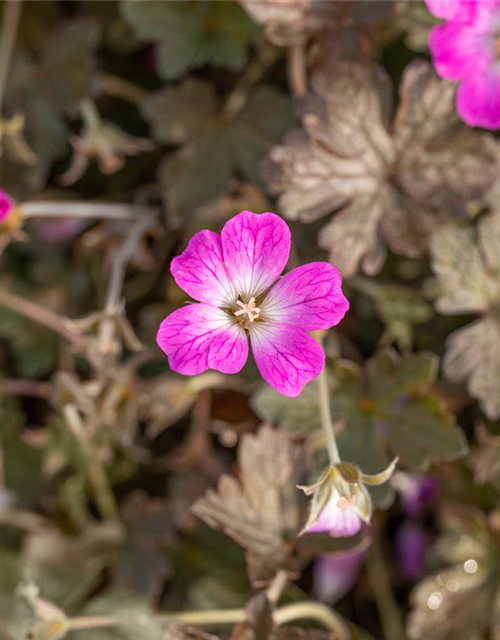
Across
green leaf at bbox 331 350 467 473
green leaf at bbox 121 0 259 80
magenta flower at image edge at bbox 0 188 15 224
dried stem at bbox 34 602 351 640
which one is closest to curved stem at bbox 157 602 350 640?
dried stem at bbox 34 602 351 640

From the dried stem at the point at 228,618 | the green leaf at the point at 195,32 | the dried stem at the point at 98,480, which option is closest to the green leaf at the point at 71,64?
the green leaf at the point at 195,32

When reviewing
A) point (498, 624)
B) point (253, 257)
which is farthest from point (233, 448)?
point (253, 257)

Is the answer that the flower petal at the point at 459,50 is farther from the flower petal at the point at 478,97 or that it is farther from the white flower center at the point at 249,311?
the white flower center at the point at 249,311

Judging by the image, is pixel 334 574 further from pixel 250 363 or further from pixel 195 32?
pixel 195 32

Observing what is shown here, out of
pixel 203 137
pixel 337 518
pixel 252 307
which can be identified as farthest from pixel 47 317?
pixel 337 518

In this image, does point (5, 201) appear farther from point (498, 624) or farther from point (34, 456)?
point (498, 624)

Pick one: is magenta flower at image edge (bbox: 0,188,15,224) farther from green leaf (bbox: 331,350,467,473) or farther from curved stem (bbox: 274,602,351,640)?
curved stem (bbox: 274,602,351,640)

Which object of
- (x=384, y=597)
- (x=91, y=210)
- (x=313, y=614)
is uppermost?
(x=91, y=210)
